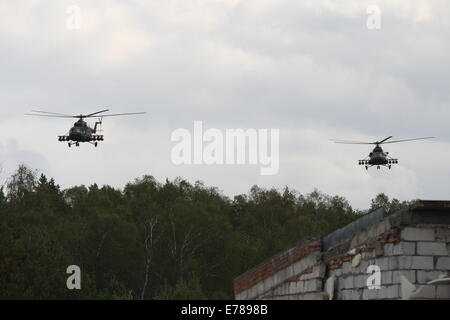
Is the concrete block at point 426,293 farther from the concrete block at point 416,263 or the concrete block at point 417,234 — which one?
the concrete block at point 417,234

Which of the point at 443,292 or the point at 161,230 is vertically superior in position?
the point at 161,230

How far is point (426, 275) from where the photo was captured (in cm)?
1797

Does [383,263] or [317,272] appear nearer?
[383,263]

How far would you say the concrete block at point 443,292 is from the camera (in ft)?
57.8

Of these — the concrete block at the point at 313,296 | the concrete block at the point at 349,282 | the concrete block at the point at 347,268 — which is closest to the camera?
the concrete block at the point at 349,282

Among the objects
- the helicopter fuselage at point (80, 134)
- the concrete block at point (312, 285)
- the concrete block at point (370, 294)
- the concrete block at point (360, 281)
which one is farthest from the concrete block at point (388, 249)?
the helicopter fuselage at point (80, 134)

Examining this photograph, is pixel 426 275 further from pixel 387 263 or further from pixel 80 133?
pixel 80 133

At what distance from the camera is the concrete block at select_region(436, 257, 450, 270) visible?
18.0 meters

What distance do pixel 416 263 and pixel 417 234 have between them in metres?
0.53

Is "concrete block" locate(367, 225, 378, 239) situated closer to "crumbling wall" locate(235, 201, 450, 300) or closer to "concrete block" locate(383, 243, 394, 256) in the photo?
"crumbling wall" locate(235, 201, 450, 300)

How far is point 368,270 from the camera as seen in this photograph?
19219 mm

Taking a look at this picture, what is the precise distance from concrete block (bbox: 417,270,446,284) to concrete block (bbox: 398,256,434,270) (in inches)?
3.0

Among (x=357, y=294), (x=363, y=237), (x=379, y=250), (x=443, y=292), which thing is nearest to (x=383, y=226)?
(x=379, y=250)
